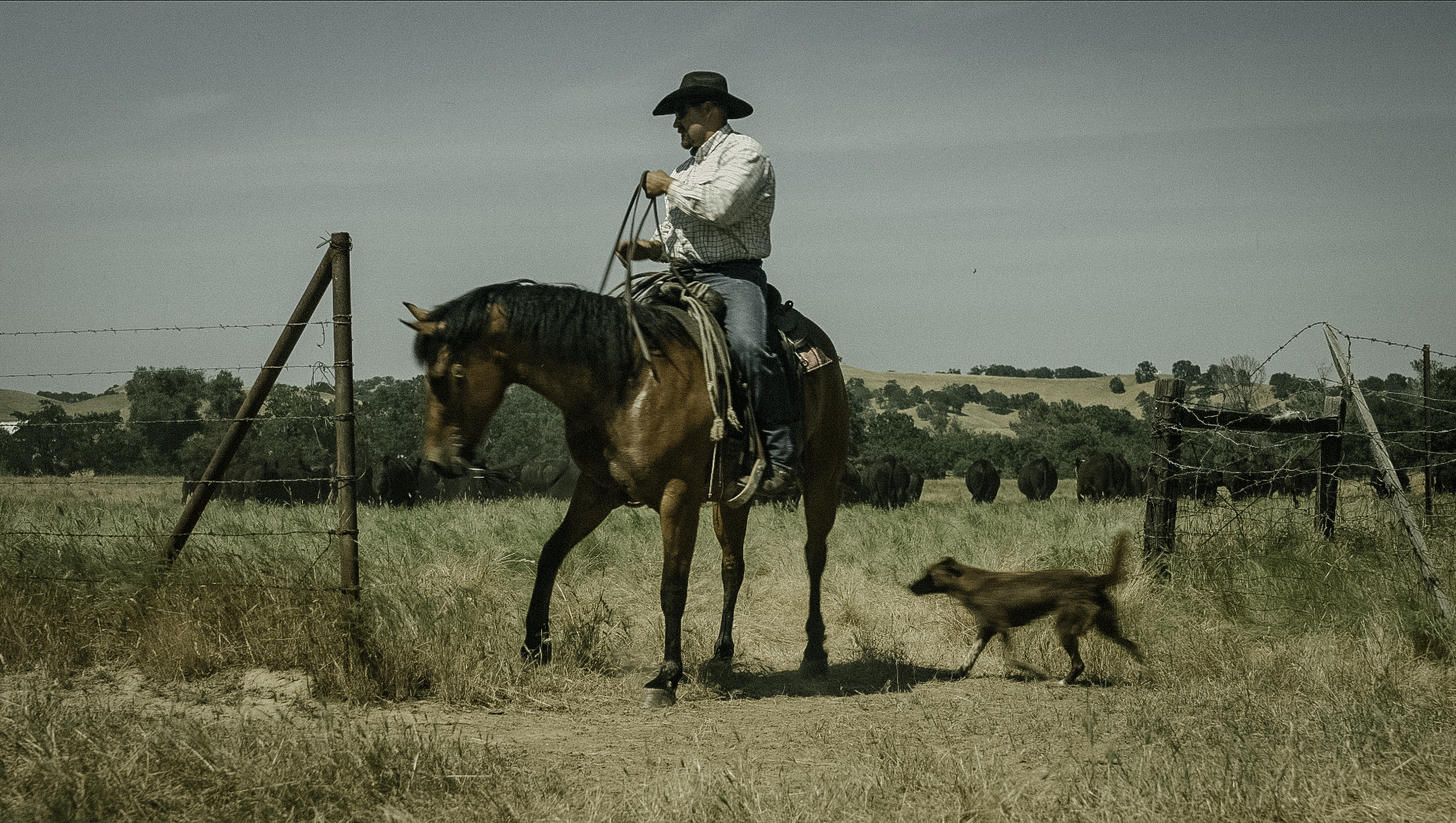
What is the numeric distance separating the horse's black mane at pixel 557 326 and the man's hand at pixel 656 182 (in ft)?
2.33

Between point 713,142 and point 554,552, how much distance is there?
2.41 metres

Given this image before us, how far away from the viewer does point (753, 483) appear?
211 inches

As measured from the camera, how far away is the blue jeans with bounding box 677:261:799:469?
213 inches

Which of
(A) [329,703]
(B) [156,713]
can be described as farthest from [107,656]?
(A) [329,703]

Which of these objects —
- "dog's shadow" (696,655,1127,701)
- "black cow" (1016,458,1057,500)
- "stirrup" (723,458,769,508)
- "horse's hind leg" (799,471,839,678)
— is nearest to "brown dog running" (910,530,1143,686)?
"dog's shadow" (696,655,1127,701)

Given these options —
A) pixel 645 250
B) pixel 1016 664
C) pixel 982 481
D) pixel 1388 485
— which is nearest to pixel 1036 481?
pixel 982 481

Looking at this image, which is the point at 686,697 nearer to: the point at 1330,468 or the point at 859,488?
the point at 1330,468

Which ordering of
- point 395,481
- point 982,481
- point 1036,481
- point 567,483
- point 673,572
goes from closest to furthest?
point 673,572 < point 395,481 < point 567,483 < point 982,481 < point 1036,481

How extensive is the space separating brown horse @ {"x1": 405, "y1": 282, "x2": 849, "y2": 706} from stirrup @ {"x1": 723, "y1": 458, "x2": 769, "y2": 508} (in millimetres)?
176

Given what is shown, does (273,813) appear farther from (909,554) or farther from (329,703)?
(909,554)

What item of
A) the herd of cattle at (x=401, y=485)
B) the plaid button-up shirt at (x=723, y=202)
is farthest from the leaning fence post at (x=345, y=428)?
the herd of cattle at (x=401, y=485)

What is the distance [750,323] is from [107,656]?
12.4ft

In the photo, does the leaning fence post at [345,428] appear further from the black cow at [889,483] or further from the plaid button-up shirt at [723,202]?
the black cow at [889,483]

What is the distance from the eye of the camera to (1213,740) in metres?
→ 3.95
